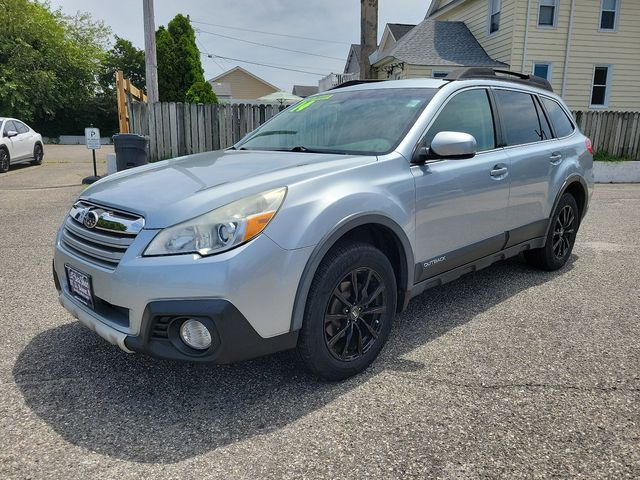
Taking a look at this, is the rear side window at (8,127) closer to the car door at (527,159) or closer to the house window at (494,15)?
the car door at (527,159)

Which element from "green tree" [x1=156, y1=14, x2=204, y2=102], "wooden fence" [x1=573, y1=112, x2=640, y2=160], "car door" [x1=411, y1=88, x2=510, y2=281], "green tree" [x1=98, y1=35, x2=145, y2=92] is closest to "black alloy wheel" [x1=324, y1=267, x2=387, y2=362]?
"car door" [x1=411, y1=88, x2=510, y2=281]

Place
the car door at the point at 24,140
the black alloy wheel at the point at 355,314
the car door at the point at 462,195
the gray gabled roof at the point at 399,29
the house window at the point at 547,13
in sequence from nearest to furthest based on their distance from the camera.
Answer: the black alloy wheel at the point at 355,314
the car door at the point at 462,195
the car door at the point at 24,140
the house window at the point at 547,13
the gray gabled roof at the point at 399,29

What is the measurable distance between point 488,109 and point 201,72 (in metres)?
29.8

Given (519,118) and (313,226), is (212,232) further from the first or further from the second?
(519,118)

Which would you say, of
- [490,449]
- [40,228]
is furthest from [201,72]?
[490,449]

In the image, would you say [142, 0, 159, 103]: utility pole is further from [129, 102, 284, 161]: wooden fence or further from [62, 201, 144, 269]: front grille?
[62, 201, 144, 269]: front grille

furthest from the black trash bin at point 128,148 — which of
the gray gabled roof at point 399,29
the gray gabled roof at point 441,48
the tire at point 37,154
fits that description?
the gray gabled roof at point 399,29

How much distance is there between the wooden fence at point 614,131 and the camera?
14.3m

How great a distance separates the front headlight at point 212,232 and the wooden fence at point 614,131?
14400 mm

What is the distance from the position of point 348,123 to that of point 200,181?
1.27 m

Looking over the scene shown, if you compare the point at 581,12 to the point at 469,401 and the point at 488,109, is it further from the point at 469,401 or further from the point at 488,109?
the point at 469,401

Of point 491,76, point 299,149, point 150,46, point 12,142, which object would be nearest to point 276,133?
→ point 299,149

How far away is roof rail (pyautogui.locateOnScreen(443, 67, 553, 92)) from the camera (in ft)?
12.7

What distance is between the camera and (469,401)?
2.70m
